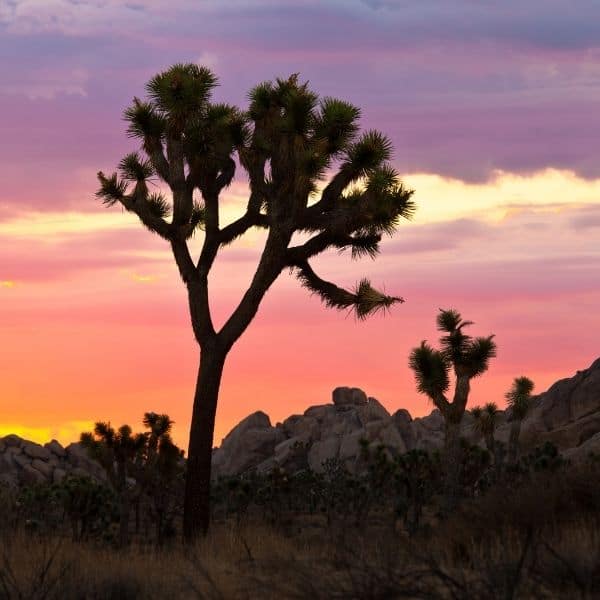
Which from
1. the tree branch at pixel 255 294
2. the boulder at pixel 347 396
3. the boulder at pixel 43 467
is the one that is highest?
the boulder at pixel 347 396

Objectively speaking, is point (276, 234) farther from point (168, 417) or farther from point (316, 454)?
point (316, 454)

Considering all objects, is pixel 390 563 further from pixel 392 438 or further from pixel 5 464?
pixel 5 464

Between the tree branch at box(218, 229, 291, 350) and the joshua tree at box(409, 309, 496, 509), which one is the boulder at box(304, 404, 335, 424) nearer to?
the joshua tree at box(409, 309, 496, 509)

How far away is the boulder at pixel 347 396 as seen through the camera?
84375mm

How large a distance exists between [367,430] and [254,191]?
50288 mm

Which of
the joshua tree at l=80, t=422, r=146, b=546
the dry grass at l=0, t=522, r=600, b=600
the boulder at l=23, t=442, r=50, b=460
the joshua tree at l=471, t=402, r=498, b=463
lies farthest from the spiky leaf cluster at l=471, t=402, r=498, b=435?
the boulder at l=23, t=442, r=50, b=460

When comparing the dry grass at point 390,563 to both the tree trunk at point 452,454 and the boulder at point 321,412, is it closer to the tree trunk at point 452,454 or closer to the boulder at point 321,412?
the tree trunk at point 452,454

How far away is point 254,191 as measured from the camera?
24203 millimetres

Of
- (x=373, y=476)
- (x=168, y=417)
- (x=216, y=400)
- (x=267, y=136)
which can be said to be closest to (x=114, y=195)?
(x=267, y=136)

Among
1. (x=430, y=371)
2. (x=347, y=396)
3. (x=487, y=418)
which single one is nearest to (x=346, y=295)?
(x=430, y=371)

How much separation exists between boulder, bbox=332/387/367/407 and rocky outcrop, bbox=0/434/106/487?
2065cm

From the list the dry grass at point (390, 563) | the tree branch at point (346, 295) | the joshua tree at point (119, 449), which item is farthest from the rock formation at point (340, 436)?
the dry grass at point (390, 563)

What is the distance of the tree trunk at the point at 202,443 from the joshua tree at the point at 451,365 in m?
11.6

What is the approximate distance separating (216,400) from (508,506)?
10.6 m
